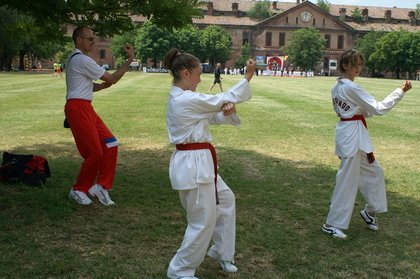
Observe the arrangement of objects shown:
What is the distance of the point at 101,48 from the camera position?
345ft

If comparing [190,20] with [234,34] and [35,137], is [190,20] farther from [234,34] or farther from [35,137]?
[234,34]

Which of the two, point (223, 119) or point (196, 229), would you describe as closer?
point (196, 229)

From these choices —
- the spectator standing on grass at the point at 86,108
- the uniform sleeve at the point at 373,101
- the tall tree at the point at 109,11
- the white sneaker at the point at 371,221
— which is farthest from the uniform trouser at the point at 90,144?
the white sneaker at the point at 371,221

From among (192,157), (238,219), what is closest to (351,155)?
(238,219)

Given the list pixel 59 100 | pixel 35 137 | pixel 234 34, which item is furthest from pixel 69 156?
pixel 234 34

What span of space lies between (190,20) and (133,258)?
3.75 m

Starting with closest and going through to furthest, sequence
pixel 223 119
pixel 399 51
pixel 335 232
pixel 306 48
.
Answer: pixel 223 119 < pixel 335 232 < pixel 399 51 < pixel 306 48

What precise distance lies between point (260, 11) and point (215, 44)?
22500mm

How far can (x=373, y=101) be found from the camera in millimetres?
5094

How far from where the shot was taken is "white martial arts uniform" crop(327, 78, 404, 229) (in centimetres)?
533

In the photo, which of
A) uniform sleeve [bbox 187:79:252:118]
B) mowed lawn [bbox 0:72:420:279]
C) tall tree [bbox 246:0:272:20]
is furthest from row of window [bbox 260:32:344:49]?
uniform sleeve [bbox 187:79:252:118]

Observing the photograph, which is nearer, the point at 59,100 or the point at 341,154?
the point at 341,154

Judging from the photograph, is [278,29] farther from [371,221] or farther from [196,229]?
[196,229]

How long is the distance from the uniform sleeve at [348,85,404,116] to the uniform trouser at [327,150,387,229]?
1.67ft
